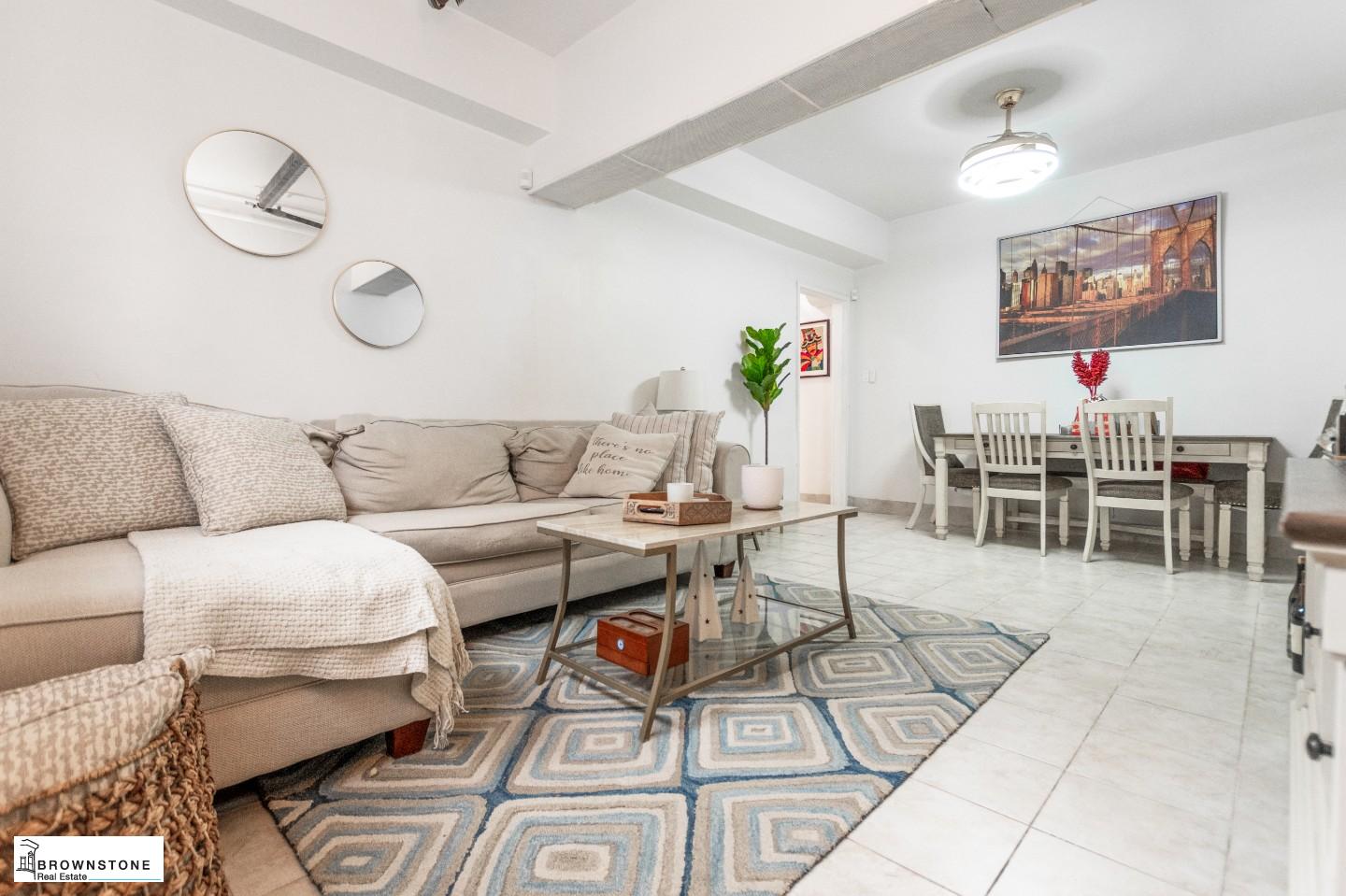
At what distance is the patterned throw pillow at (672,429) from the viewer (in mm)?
3016

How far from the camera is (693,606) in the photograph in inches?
79.8

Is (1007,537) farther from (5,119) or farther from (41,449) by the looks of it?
(5,119)

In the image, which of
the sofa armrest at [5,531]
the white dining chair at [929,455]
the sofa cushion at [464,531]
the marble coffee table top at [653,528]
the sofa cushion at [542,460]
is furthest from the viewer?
the white dining chair at [929,455]

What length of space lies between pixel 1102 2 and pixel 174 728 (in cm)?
388

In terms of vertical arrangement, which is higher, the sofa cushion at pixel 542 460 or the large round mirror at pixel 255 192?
the large round mirror at pixel 255 192

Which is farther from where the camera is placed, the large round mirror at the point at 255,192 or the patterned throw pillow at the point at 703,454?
the patterned throw pillow at the point at 703,454

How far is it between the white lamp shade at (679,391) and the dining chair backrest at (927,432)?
1.75m

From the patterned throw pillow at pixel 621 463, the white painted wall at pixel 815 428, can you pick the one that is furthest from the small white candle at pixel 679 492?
the white painted wall at pixel 815 428

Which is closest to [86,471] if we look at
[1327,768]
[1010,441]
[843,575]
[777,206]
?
[843,575]

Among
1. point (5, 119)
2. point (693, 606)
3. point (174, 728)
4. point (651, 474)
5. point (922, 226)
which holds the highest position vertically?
point (922, 226)

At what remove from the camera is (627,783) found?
138 cm

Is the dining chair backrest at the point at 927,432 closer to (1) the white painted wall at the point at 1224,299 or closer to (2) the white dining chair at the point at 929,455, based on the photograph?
(2) the white dining chair at the point at 929,455

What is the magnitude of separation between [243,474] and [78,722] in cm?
125

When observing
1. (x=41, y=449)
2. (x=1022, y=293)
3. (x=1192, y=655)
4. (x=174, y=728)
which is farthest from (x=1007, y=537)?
(x=41, y=449)
